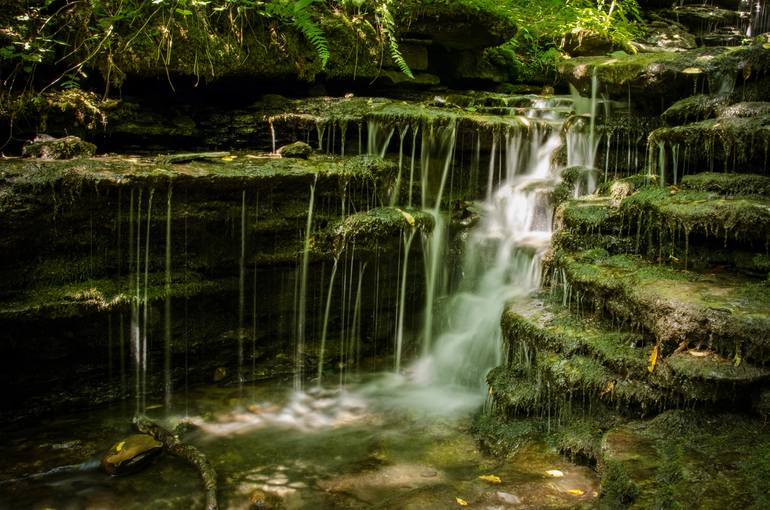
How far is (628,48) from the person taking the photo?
423 inches

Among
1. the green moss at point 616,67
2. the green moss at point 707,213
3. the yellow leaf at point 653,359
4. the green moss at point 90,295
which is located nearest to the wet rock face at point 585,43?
the green moss at point 616,67

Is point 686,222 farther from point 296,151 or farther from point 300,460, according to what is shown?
point 296,151

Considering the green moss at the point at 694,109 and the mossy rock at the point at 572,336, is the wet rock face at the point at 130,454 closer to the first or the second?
the mossy rock at the point at 572,336

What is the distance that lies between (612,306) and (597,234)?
3.86ft

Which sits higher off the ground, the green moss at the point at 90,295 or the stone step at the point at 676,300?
the stone step at the point at 676,300

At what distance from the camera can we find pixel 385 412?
18.4 ft

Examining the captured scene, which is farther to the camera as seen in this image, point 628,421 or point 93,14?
point 93,14

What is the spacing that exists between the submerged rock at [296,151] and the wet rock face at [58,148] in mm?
1989

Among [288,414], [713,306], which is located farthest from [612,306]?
[288,414]

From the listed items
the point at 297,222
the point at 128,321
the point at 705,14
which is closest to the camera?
the point at 128,321

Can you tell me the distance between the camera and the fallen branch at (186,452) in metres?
4.10

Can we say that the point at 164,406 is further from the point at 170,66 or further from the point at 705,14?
the point at 705,14

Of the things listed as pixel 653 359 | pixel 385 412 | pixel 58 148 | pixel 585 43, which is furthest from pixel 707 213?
pixel 585 43

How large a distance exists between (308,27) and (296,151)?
66.0 inches
